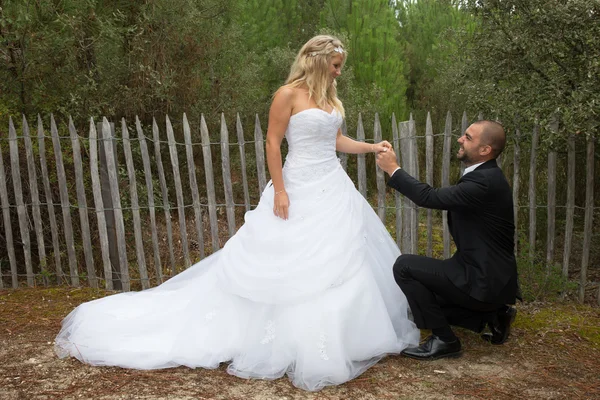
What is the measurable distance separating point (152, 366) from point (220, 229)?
16.0ft

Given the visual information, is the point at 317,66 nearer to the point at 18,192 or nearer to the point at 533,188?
the point at 533,188

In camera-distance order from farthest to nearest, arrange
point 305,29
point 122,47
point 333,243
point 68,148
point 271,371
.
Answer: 1. point 305,29
2. point 122,47
3. point 68,148
4. point 333,243
5. point 271,371

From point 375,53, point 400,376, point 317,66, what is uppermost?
point 375,53

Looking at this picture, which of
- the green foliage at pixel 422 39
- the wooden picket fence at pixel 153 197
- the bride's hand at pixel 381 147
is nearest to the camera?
the bride's hand at pixel 381 147

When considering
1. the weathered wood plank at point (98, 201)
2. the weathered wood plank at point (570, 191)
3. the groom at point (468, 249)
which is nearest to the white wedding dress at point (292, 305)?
the groom at point (468, 249)

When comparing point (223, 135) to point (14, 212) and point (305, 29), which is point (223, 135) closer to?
point (14, 212)

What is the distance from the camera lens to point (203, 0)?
7.65 meters

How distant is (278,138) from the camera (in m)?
3.56

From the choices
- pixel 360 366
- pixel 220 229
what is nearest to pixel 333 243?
pixel 360 366

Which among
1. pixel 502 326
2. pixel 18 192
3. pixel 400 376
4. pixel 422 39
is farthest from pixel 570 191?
pixel 422 39

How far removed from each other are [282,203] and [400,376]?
1361mm

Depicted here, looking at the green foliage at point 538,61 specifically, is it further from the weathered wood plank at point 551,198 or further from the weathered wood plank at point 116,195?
the weathered wood plank at point 116,195

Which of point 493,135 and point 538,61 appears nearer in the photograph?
point 493,135

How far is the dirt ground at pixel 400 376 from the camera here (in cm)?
315
